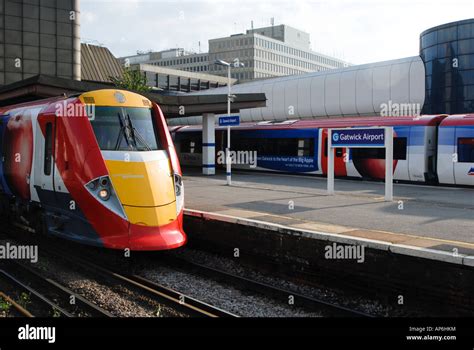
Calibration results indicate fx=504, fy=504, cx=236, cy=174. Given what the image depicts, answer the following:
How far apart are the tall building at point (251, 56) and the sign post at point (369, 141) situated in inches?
3388

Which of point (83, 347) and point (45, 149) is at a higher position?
point (45, 149)

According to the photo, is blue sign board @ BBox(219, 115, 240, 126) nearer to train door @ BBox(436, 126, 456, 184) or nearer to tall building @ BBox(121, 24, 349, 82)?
train door @ BBox(436, 126, 456, 184)

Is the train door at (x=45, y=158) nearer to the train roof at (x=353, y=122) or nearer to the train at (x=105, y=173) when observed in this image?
the train at (x=105, y=173)

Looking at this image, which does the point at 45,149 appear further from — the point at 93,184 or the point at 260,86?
the point at 260,86

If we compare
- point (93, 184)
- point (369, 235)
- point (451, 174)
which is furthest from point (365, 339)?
point (451, 174)

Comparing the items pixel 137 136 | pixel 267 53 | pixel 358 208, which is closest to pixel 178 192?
pixel 137 136

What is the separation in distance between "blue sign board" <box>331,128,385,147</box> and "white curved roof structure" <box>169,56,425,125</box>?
20148 millimetres

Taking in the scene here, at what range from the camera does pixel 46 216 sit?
1038 centimetres

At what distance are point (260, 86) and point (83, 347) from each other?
42.0 meters

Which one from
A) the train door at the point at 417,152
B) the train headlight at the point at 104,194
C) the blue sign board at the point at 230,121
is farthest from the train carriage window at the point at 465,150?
the train headlight at the point at 104,194

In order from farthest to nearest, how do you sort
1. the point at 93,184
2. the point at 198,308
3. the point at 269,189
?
the point at 269,189
the point at 93,184
the point at 198,308

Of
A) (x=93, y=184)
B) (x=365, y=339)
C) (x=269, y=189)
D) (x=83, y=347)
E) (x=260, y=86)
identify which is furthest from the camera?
(x=260, y=86)

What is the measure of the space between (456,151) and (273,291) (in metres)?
13.1

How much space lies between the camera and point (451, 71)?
39.6 meters
